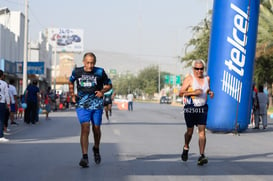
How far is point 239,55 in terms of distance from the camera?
62.0 ft

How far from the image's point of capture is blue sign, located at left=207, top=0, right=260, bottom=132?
18906mm

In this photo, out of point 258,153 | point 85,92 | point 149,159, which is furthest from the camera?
point 258,153

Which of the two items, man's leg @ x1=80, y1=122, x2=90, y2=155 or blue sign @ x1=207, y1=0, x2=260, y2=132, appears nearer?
man's leg @ x1=80, y1=122, x2=90, y2=155

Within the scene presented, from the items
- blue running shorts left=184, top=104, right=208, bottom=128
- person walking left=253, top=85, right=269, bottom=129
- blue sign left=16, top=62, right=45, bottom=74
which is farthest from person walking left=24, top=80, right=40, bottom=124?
blue sign left=16, top=62, right=45, bottom=74

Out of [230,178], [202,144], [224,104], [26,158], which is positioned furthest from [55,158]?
[224,104]

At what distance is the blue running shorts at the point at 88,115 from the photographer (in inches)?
396

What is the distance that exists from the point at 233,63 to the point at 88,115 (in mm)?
9614

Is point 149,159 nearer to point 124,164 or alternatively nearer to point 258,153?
point 124,164

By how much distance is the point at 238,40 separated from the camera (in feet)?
62.0

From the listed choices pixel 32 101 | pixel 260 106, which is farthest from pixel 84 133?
pixel 32 101

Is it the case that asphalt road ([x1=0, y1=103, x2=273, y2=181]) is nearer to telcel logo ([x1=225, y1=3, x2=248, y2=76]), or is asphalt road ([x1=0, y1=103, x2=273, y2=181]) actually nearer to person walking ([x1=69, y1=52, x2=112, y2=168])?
person walking ([x1=69, y1=52, x2=112, y2=168])

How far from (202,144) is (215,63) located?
884cm

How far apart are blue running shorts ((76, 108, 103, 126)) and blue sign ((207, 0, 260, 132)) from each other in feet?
30.7

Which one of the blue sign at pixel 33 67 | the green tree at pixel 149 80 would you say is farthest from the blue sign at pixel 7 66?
the green tree at pixel 149 80
